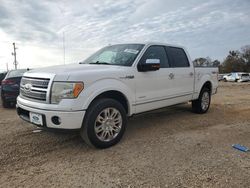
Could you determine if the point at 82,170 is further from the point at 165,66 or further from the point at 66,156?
the point at 165,66

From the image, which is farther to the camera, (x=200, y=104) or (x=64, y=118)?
(x=200, y=104)

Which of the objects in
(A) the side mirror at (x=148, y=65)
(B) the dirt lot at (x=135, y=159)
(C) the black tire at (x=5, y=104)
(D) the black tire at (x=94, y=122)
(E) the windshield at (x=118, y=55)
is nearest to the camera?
(B) the dirt lot at (x=135, y=159)

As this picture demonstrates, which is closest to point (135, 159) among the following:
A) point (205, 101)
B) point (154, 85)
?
point (154, 85)

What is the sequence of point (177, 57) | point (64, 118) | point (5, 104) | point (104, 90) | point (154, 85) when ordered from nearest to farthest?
point (64, 118), point (104, 90), point (154, 85), point (177, 57), point (5, 104)

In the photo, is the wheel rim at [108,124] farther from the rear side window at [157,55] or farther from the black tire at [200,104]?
the black tire at [200,104]

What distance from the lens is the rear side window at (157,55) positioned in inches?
175

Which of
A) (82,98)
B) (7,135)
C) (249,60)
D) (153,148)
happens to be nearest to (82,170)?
(82,98)

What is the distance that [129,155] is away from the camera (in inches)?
133

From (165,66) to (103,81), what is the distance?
71.6 inches

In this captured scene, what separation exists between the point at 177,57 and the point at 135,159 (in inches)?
119

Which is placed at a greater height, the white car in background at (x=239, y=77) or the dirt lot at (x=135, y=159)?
the white car in background at (x=239, y=77)

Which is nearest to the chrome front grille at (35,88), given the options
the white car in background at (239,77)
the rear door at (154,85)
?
the rear door at (154,85)

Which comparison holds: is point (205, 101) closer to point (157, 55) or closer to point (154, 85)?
point (157, 55)

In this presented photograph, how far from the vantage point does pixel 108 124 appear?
365 cm
